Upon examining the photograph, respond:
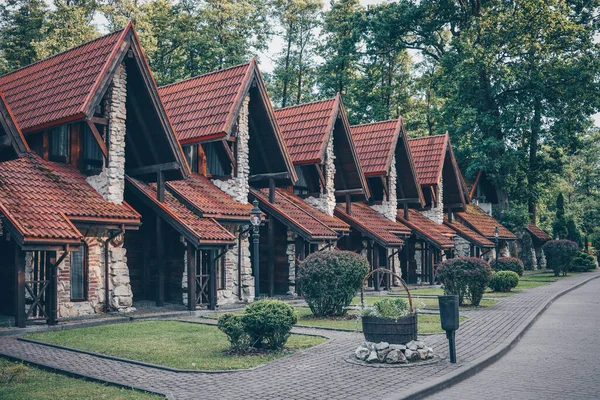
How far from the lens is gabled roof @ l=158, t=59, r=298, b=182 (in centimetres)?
2267

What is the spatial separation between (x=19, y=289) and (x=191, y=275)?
228 inches

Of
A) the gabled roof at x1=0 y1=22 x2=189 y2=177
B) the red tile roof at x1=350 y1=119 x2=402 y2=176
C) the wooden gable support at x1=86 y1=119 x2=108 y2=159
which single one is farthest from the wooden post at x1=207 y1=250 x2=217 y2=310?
the red tile roof at x1=350 y1=119 x2=402 y2=176

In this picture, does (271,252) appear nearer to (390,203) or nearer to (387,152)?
(387,152)

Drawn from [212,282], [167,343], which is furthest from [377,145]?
[167,343]

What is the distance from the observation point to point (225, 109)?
2283cm

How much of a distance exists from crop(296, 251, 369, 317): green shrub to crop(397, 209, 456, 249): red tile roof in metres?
17.3

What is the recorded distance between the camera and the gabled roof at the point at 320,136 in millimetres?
28077

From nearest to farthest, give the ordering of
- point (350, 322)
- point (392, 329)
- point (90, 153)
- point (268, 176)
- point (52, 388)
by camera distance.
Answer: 1. point (52, 388)
2. point (392, 329)
3. point (350, 322)
4. point (90, 153)
5. point (268, 176)

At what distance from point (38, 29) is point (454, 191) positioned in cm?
2837

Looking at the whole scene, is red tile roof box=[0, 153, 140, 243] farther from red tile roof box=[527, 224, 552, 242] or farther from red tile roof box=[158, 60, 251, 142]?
red tile roof box=[527, 224, 552, 242]

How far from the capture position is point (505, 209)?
152ft

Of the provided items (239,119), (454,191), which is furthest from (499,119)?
(239,119)

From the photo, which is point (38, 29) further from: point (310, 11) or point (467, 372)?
point (467, 372)

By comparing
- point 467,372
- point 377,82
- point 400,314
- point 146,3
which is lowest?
point 467,372
